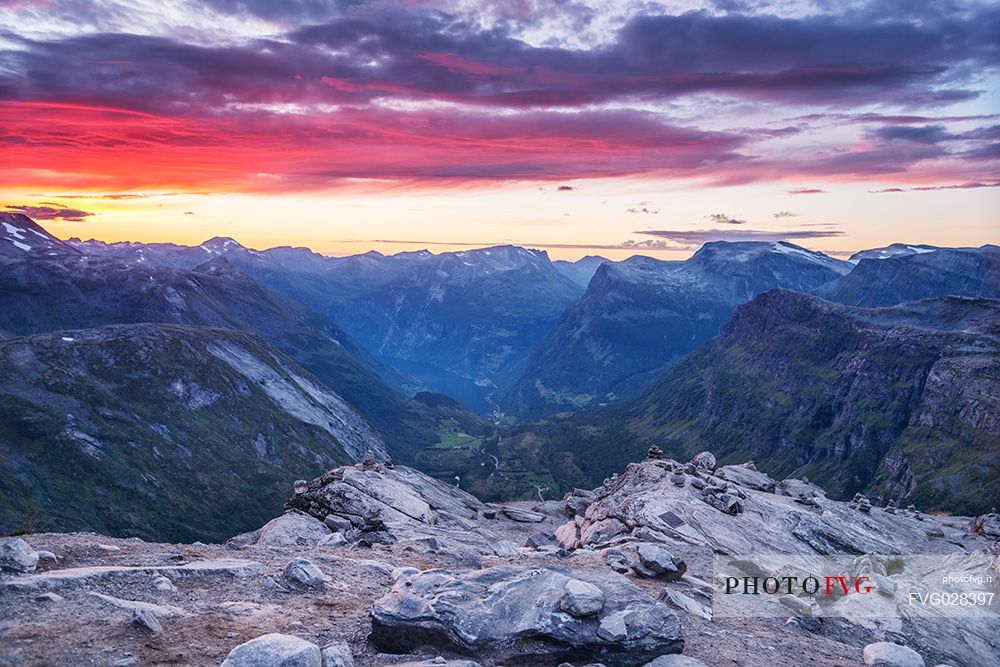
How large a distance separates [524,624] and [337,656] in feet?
21.1

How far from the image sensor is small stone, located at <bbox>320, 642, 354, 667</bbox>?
2047 centimetres

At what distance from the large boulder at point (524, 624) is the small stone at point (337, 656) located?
180 centimetres

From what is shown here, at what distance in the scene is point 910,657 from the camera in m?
26.0

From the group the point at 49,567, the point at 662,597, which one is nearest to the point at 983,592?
the point at 662,597

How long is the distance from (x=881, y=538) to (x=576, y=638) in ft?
186

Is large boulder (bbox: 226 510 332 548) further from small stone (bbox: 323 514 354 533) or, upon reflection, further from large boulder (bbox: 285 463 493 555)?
large boulder (bbox: 285 463 493 555)

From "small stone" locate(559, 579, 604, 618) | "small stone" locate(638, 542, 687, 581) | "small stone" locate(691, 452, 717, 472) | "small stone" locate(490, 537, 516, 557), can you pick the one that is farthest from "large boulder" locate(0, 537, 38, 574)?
"small stone" locate(691, 452, 717, 472)

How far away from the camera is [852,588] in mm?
37375

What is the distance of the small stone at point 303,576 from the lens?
29203 millimetres

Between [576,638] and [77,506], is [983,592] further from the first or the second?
[77,506]

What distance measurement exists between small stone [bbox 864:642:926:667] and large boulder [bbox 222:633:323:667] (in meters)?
21.6

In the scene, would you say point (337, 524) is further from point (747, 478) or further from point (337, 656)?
point (747, 478)

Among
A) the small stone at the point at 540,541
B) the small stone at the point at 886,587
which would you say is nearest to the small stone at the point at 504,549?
the small stone at the point at 540,541

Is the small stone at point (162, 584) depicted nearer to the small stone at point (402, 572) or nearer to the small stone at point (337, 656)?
the small stone at point (337, 656)
